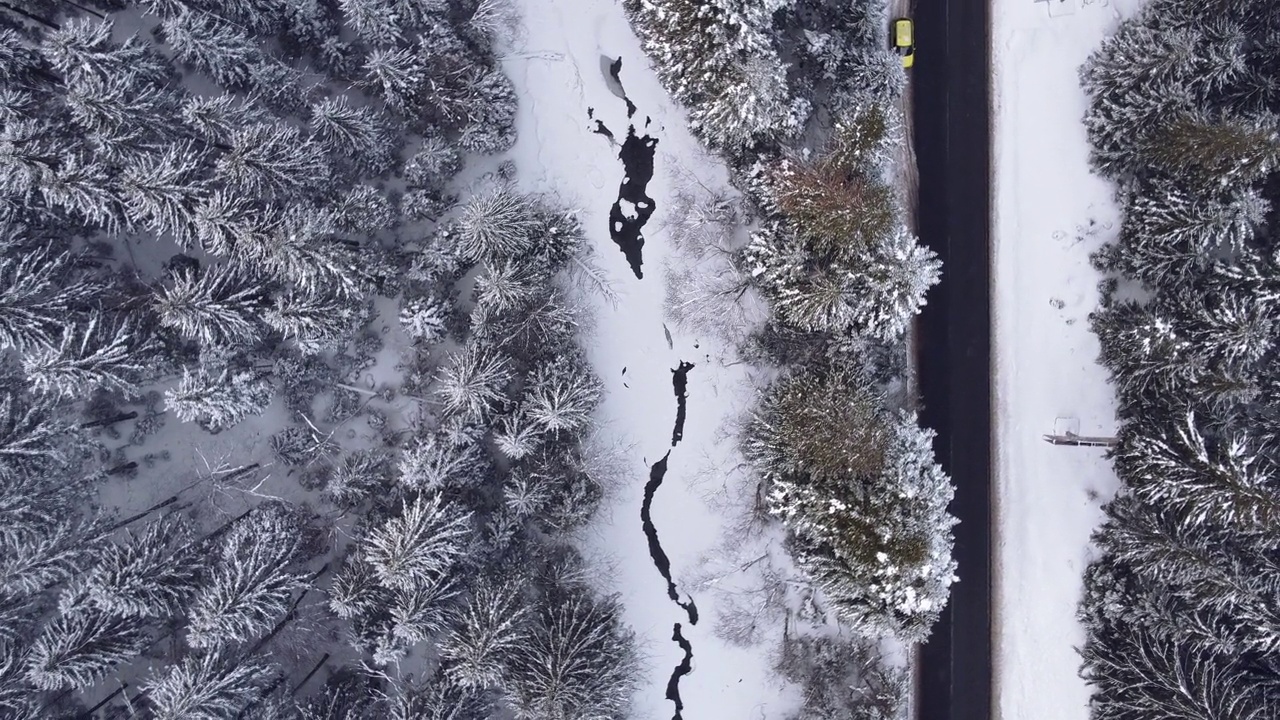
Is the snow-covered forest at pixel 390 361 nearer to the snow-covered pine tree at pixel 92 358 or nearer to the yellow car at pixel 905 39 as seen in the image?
the snow-covered pine tree at pixel 92 358

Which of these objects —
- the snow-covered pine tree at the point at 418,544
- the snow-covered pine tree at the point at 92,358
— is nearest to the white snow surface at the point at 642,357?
the snow-covered pine tree at the point at 418,544

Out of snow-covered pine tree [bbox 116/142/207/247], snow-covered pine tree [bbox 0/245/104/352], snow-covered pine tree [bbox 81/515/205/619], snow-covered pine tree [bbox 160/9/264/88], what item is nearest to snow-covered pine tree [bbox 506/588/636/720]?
snow-covered pine tree [bbox 81/515/205/619]

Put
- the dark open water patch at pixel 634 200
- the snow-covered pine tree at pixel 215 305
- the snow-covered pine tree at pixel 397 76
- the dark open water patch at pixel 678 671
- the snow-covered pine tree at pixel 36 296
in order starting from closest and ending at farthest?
the snow-covered pine tree at pixel 36 296 → the snow-covered pine tree at pixel 215 305 → the snow-covered pine tree at pixel 397 76 → the dark open water patch at pixel 678 671 → the dark open water patch at pixel 634 200

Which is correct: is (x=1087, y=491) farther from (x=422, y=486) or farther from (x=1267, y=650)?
(x=422, y=486)

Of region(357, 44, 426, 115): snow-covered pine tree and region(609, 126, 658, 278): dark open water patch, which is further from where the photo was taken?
region(609, 126, 658, 278): dark open water patch

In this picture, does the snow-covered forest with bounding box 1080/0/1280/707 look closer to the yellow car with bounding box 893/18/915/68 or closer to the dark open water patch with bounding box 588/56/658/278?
the yellow car with bounding box 893/18/915/68

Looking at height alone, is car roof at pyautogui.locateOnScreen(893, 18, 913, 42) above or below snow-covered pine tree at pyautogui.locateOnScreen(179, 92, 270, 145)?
above
